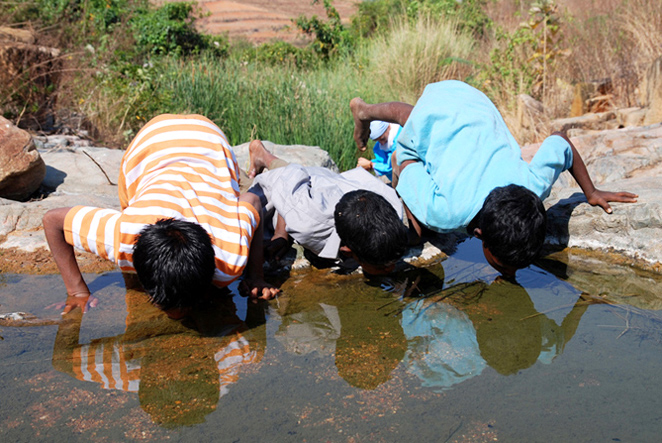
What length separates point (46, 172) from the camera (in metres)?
4.76

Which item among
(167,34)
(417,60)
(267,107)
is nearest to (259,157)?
(267,107)

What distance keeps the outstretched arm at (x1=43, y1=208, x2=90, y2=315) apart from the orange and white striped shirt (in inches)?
3.0

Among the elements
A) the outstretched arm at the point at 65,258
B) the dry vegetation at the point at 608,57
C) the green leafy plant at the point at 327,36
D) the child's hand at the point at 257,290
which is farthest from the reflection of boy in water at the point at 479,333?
the green leafy plant at the point at 327,36

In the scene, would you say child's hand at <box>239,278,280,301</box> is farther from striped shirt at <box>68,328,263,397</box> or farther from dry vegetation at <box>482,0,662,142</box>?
dry vegetation at <box>482,0,662,142</box>

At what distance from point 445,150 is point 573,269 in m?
1.07

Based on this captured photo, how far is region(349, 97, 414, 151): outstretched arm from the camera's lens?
3.64 metres

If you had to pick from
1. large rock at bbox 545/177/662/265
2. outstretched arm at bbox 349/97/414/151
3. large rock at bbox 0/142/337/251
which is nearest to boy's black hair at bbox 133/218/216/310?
large rock at bbox 0/142/337/251

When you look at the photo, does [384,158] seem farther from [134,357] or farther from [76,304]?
[134,357]

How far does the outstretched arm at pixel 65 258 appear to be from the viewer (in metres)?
2.58

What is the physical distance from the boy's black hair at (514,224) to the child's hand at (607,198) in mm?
898

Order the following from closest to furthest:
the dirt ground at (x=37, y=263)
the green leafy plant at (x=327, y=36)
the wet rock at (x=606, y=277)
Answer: the wet rock at (x=606, y=277), the dirt ground at (x=37, y=263), the green leafy plant at (x=327, y=36)

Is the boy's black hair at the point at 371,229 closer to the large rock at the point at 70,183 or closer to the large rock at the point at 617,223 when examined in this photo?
the large rock at the point at 617,223

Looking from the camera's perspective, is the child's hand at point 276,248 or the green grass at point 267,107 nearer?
the child's hand at point 276,248

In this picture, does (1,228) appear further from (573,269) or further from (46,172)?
(573,269)
